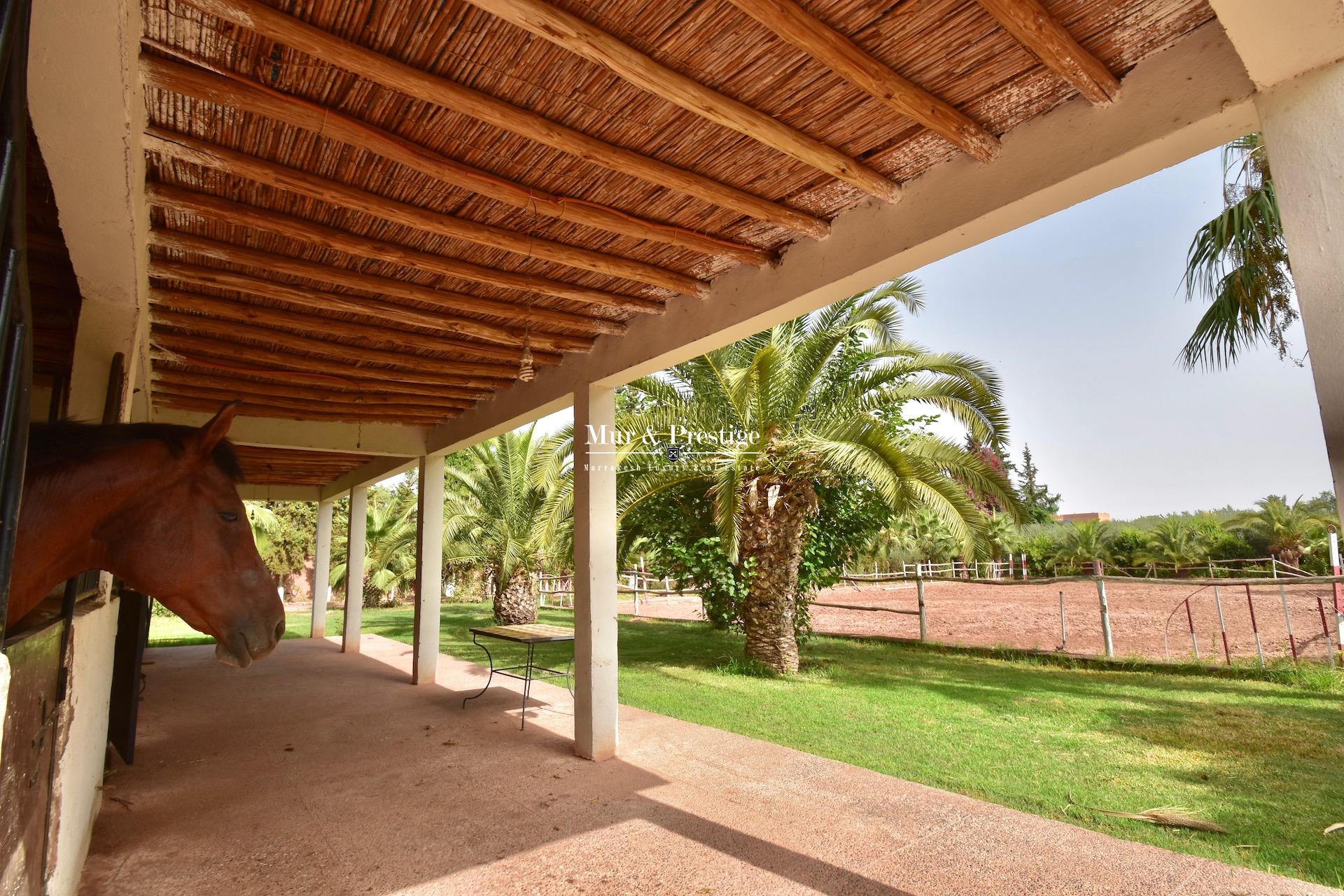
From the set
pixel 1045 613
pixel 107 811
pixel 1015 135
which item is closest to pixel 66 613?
pixel 107 811

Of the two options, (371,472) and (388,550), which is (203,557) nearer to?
(371,472)

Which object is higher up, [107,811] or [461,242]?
[461,242]

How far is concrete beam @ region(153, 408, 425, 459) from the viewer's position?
7328 millimetres

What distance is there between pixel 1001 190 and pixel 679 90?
1.50 m

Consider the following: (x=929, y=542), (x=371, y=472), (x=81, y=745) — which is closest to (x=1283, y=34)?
(x=81, y=745)

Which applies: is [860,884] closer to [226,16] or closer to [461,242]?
[461,242]

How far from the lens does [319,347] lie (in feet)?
17.4

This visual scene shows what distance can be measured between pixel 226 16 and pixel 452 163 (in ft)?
3.27

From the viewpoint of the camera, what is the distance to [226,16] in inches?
82.1

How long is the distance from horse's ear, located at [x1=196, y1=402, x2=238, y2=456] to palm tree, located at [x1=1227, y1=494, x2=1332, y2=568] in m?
32.8

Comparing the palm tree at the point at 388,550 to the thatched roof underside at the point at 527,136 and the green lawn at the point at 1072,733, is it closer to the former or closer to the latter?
the green lawn at the point at 1072,733


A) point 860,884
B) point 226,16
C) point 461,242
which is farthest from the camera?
point 461,242

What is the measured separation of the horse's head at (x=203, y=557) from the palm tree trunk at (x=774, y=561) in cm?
775

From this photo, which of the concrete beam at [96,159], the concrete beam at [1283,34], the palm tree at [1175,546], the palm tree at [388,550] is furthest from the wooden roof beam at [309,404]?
the palm tree at [1175,546]
